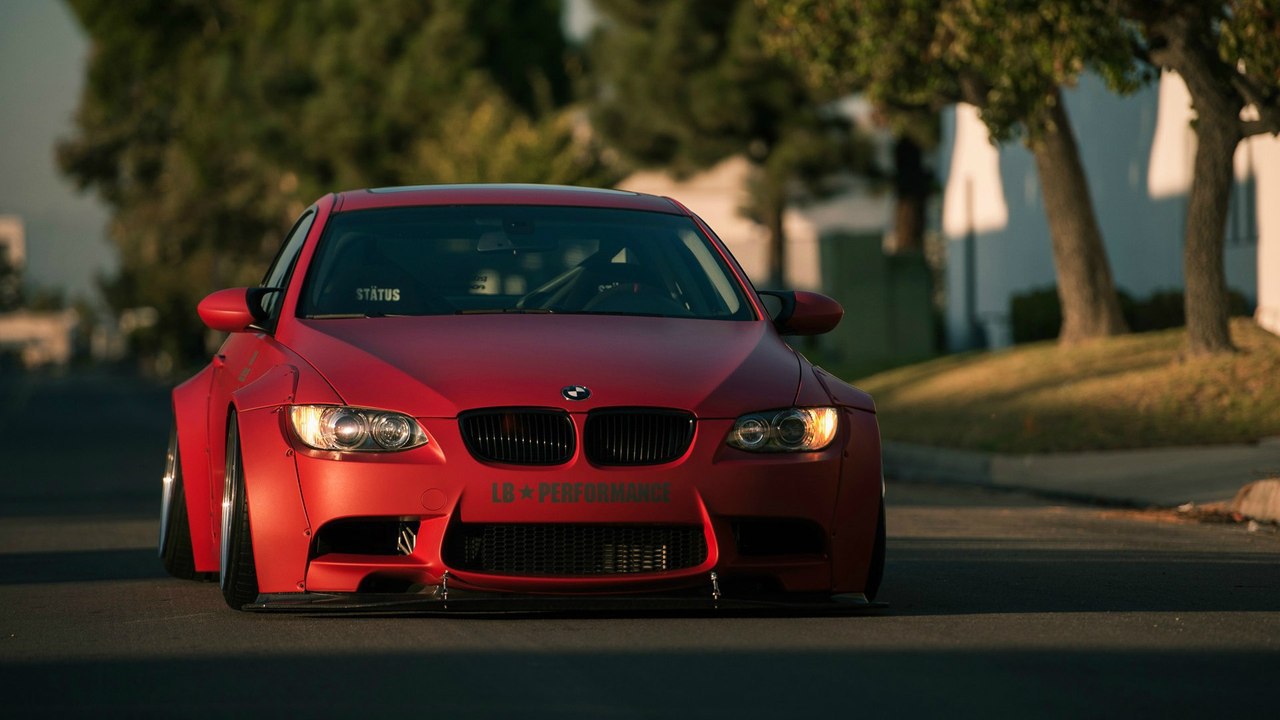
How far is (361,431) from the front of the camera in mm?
7199

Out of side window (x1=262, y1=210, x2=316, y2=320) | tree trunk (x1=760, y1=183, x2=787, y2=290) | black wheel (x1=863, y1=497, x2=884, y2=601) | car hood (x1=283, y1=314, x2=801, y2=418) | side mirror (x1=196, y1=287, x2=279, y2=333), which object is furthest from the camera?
tree trunk (x1=760, y1=183, x2=787, y2=290)

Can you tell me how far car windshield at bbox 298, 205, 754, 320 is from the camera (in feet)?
27.1

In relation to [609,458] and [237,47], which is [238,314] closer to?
[609,458]

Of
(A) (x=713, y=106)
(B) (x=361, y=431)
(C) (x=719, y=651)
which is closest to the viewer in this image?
(C) (x=719, y=651)

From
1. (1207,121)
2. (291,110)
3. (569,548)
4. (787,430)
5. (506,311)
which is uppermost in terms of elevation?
(291,110)

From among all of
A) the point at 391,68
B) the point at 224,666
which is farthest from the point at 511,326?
the point at 391,68

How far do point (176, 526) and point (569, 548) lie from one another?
246 centimetres

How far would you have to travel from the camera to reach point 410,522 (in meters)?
7.18

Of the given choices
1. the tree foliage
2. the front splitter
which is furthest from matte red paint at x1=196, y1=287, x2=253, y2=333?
the tree foliage

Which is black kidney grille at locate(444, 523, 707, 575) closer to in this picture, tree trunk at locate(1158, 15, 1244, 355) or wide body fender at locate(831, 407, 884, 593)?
wide body fender at locate(831, 407, 884, 593)

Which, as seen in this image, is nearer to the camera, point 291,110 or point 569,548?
point 569,548

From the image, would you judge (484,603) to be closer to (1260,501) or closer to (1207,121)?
(1260,501)

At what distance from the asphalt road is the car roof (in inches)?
68.5

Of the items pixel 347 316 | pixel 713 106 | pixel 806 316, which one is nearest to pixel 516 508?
pixel 347 316
